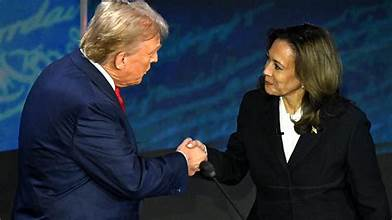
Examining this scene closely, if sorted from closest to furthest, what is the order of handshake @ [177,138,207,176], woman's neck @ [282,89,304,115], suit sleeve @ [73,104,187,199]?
1. suit sleeve @ [73,104,187,199]
2. handshake @ [177,138,207,176]
3. woman's neck @ [282,89,304,115]

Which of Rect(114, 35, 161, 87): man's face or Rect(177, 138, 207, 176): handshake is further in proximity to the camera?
Rect(177, 138, 207, 176): handshake

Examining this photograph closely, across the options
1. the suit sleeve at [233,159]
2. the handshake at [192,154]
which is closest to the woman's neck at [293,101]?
the suit sleeve at [233,159]

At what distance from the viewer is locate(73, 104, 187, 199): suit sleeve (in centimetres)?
174

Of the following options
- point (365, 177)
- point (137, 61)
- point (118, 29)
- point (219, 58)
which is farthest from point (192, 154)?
point (219, 58)

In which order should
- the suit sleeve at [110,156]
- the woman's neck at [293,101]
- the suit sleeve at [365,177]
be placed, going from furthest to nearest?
1. the woman's neck at [293,101]
2. the suit sleeve at [365,177]
3. the suit sleeve at [110,156]

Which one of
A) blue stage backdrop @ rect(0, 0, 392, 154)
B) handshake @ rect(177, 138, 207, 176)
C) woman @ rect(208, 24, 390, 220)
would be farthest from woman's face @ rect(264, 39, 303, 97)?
blue stage backdrop @ rect(0, 0, 392, 154)

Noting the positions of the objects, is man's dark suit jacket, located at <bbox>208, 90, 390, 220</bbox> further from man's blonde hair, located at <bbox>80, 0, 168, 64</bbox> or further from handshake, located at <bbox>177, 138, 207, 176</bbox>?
man's blonde hair, located at <bbox>80, 0, 168, 64</bbox>

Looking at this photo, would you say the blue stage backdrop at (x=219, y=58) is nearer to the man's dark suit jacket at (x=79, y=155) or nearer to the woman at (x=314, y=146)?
the woman at (x=314, y=146)

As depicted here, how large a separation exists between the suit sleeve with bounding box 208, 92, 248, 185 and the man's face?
63cm

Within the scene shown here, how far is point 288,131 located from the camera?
2.35 meters

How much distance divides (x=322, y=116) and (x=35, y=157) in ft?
3.10

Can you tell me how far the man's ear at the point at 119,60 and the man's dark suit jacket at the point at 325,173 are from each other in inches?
27.8

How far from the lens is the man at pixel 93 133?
1.75 m

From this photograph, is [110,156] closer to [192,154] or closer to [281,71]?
[192,154]
